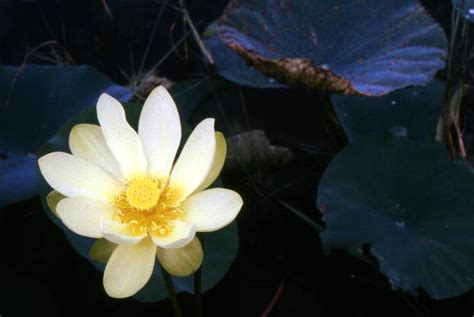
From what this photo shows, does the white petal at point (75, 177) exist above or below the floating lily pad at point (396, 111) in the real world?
above

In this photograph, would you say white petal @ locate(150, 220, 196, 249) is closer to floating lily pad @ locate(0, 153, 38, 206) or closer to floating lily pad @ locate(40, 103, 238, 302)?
floating lily pad @ locate(40, 103, 238, 302)

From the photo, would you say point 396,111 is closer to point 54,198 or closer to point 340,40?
point 340,40

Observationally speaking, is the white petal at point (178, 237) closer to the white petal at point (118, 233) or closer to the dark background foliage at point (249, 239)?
the white petal at point (118, 233)

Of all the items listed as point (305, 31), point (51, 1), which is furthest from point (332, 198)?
point (51, 1)

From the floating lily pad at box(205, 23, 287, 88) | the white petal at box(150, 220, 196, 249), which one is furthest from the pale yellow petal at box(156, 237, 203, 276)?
the floating lily pad at box(205, 23, 287, 88)

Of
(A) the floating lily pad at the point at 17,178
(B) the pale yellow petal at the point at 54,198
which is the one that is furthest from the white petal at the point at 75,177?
(A) the floating lily pad at the point at 17,178

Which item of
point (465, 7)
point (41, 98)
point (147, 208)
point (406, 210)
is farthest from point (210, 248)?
point (465, 7)
